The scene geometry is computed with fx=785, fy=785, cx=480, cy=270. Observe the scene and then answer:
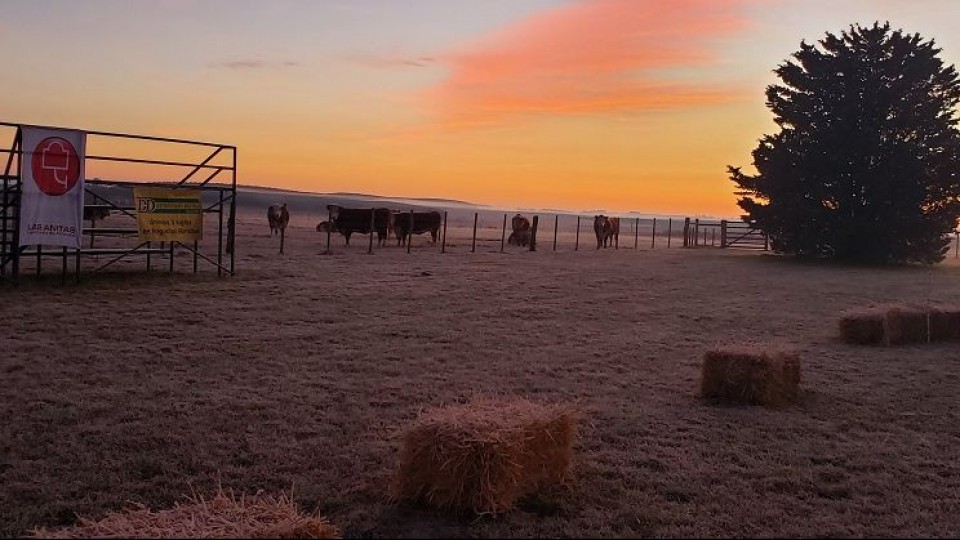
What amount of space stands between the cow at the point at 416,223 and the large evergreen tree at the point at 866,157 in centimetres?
1299

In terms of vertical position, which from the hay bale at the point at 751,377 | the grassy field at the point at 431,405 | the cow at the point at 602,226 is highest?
the cow at the point at 602,226

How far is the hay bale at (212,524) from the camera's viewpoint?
377 cm

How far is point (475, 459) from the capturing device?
4723 millimetres

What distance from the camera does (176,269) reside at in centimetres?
1752

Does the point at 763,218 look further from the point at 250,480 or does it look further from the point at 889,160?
the point at 250,480

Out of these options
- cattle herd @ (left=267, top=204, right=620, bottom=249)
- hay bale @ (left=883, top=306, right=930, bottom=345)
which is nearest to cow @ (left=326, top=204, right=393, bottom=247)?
cattle herd @ (left=267, top=204, right=620, bottom=249)

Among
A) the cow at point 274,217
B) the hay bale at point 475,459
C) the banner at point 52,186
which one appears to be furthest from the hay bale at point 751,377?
the cow at point 274,217

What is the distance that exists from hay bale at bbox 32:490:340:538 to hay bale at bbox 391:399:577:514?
0.73 meters

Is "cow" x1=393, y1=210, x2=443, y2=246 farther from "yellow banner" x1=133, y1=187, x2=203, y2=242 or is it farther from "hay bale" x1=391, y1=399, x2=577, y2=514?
"hay bale" x1=391, y1=399, x2=577, y2=514

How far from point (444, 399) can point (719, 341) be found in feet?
18.4

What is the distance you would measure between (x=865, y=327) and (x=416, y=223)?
74.4 ft

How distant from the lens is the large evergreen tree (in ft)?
94.9

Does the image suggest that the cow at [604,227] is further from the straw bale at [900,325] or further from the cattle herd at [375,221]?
the straw bale at [900,325]

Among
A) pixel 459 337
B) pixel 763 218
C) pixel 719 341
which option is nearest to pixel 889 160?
pixel 763 218
